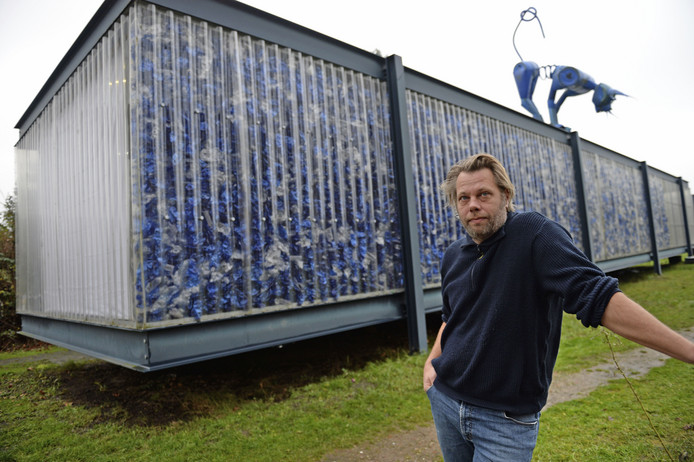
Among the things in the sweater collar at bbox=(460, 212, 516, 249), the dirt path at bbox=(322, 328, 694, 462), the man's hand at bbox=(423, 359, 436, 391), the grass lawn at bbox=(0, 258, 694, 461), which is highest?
the sweater collar at bbox=(460, 212, 516, 249)

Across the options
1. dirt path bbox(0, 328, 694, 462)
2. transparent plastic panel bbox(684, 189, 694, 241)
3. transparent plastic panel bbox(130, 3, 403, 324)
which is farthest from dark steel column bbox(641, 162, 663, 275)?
transparent plastic panel bbox(130, 3, 403, 324)

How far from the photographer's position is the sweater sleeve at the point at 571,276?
1304mm

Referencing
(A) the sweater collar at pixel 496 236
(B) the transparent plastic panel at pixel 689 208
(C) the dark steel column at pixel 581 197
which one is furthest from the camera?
(B) the transparent plastic panel at pixel 689 208

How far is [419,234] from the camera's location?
6.84m

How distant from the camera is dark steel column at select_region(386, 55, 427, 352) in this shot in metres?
6.30

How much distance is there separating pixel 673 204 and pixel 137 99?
21.2 m

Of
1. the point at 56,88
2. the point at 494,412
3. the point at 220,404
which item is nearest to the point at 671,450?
the point at 494,412

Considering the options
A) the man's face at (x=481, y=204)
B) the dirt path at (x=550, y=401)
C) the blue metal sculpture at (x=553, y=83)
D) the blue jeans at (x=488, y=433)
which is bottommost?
the dirt path at (x=550, y=401)

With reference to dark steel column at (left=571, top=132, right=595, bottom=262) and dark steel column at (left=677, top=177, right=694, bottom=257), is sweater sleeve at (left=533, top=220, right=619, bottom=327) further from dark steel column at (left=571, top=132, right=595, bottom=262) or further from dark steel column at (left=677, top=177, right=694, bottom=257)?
dark steel column at (left=677, top=177, right=694, bottom=257)

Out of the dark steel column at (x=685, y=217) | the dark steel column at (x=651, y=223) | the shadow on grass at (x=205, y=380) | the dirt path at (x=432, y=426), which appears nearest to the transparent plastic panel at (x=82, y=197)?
the shadow on grass at (x=205, y=380)

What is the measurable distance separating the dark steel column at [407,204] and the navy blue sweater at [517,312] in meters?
4.69

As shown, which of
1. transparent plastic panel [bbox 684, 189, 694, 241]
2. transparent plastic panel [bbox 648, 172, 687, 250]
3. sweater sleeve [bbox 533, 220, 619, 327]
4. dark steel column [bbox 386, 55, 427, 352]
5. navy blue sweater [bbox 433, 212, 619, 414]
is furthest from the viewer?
transparent plastic panel [bbox 684, 189, 694, 241]

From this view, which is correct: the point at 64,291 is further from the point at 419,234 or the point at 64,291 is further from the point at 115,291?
the point at 419,234

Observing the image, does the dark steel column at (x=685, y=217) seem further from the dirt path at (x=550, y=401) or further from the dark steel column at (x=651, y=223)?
the dirt path at (x=550, y=401)
